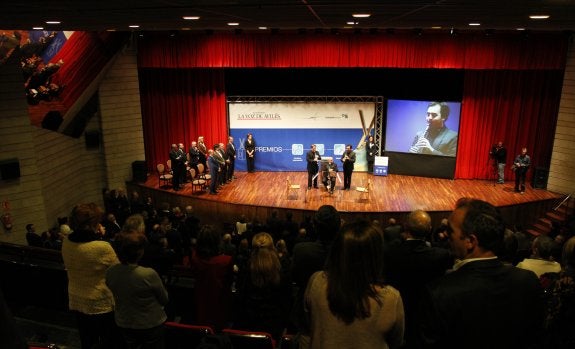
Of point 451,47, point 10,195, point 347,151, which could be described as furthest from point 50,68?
point 451,47

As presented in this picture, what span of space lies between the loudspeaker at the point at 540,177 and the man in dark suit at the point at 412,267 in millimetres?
11330

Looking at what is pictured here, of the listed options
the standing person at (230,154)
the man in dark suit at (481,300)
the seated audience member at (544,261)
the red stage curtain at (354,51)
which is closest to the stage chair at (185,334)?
the man in dark suit at (481,300)

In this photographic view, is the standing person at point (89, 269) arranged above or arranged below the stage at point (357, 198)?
above

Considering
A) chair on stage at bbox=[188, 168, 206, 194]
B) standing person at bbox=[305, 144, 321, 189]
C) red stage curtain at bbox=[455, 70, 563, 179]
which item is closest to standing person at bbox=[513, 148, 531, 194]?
red stage curtain at bbox=[455, 70, 563, 179]

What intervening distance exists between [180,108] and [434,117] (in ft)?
25.0

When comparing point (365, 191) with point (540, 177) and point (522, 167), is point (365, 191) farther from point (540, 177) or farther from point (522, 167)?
point (540, 177)

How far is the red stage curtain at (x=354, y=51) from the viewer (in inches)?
494

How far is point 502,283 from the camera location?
1883 millimetres

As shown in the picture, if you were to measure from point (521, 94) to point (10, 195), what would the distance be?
514 inches

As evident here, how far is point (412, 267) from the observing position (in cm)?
294

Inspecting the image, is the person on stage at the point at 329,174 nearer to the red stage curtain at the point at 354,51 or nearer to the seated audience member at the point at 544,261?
the red stage curtain at the point at 354,51

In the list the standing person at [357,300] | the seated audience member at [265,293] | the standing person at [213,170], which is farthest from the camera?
the standing person at [213,170]

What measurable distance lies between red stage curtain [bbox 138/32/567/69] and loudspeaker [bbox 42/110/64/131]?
3398mm

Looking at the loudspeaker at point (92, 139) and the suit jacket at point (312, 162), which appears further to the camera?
the suit jacket at point (312, 162)
